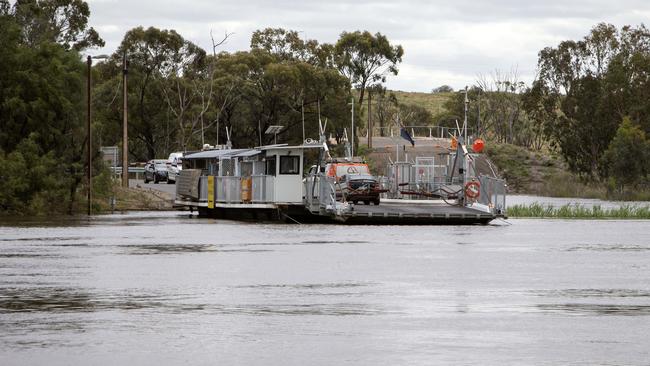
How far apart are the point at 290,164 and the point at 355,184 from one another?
2.85m

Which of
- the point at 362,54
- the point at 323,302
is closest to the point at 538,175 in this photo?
the point at 362,54

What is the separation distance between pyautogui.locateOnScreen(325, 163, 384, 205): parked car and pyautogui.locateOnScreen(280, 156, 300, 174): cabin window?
1.48 m

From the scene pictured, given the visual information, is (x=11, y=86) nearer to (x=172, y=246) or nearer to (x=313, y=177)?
(x=313, y=177)

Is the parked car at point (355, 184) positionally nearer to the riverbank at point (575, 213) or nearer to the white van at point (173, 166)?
the riverbank at point (575, 213)

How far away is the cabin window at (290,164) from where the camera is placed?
54.0 m

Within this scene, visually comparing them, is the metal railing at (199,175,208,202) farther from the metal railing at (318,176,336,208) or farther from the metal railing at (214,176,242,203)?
the metal railing at (318,176,336,208)

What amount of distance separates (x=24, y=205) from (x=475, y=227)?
2179 centimetres

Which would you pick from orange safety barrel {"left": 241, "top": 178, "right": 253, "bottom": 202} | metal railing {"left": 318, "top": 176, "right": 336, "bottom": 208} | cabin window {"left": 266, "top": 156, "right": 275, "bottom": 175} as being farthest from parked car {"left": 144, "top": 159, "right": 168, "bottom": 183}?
metal railing {"left": 318, "top": 176, "right": 336, "bottom": 208}

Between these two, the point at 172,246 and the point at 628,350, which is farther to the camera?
the point at 172,246

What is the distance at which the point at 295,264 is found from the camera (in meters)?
28.8

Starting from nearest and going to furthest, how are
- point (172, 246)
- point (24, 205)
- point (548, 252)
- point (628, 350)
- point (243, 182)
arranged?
1. point (628, 350)
2. point (548, 252)
3. point (172, 246)
4. point (243, 182)
5. point (24, 205)

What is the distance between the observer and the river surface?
14586 mm

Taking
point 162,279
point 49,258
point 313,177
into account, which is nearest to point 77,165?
point 313,177

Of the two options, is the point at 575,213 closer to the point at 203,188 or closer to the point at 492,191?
the point at 492,191
